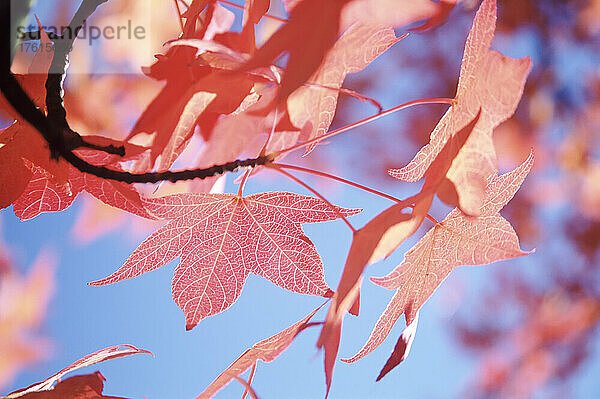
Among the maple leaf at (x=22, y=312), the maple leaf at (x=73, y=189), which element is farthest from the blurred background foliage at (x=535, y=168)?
the maple leaf at (x=73, y=189)

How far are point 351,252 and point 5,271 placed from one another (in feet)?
1.08

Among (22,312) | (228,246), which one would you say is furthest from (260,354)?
(22,312)

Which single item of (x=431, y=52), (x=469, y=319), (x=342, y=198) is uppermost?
(x=431, y=52)

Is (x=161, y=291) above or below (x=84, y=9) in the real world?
below

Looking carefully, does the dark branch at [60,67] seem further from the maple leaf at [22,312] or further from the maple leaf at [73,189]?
the maple leaf at [22,312]

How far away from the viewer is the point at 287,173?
16cm

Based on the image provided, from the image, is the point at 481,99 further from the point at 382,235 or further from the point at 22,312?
the point at 22,312

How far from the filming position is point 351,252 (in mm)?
151

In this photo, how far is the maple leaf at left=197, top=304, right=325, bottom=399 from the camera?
153mm

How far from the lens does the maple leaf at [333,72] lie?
6.1 inches

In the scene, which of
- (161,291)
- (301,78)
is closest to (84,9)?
(301,78)

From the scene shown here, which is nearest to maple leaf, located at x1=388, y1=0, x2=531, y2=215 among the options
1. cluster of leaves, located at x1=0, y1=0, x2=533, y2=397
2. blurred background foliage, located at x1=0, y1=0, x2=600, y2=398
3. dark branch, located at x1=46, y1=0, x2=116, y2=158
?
cluster of leaves, located at x1=0, y1=0, x2=533, y2=397

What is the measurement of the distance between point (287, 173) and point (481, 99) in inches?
2.9

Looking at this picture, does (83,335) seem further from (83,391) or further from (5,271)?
(83,391)
